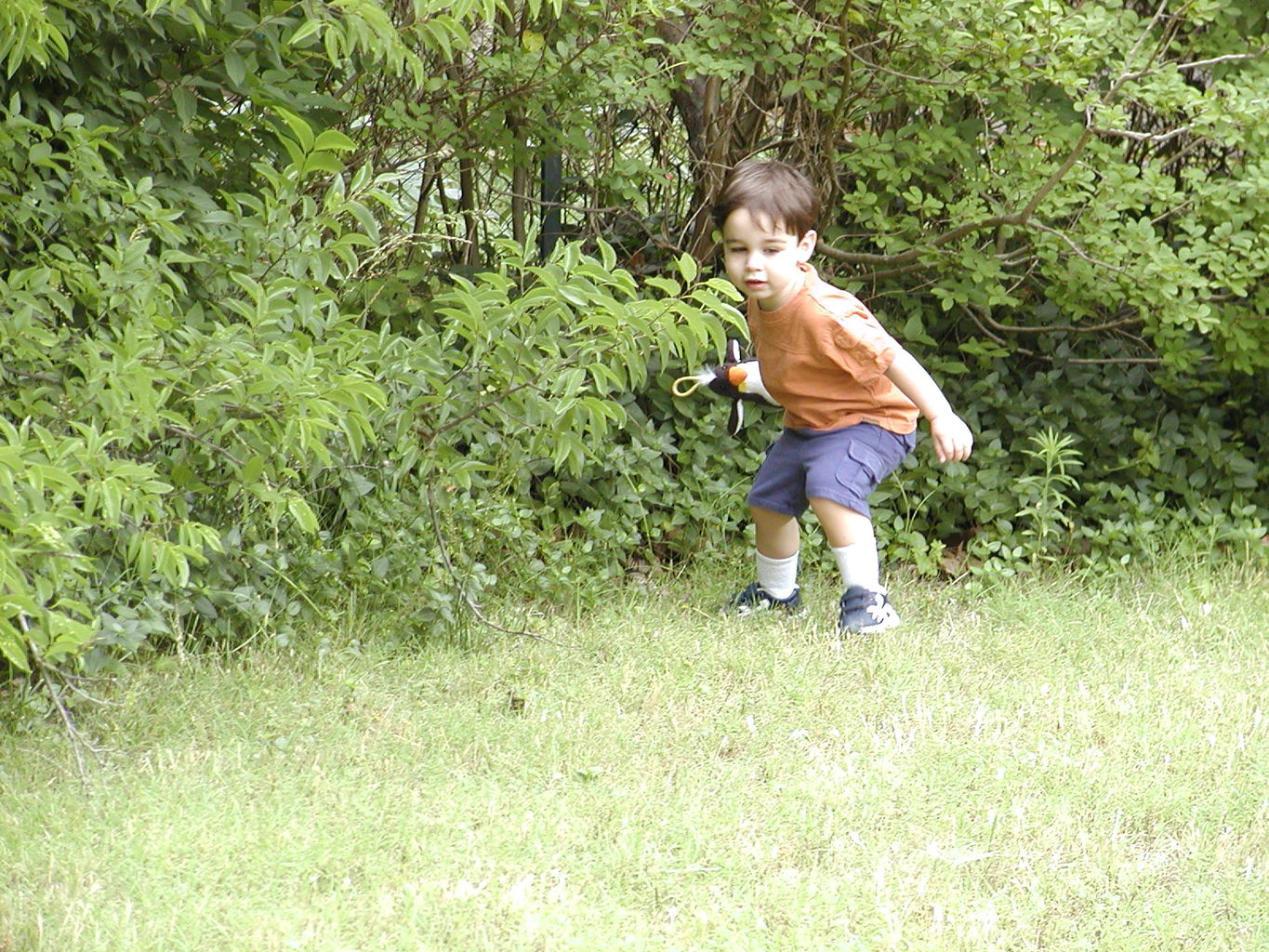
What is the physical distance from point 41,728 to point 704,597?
2.06 metres

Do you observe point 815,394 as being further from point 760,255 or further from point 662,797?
point 662,797

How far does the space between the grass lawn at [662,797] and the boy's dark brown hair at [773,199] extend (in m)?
1.17

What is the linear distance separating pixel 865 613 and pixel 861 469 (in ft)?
1.38

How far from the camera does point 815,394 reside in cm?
431

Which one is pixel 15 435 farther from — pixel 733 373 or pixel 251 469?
pixel 733 373

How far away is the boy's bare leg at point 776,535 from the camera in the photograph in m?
4.42

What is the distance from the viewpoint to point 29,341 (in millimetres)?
3166

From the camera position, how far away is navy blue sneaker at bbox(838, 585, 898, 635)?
4137 millimetres

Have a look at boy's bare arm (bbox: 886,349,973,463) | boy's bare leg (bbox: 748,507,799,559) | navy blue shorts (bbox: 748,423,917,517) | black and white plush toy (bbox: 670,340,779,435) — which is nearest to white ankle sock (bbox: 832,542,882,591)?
navy blue shorts (bbox: 748,423,917,517)

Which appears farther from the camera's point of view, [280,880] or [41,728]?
[41,728]

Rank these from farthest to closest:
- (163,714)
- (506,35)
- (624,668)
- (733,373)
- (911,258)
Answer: (911,258), (506,35), (733,373), (624,668), (163,714)

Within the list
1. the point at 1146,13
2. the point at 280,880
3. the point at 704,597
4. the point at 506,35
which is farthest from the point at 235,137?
the point at 1146,13

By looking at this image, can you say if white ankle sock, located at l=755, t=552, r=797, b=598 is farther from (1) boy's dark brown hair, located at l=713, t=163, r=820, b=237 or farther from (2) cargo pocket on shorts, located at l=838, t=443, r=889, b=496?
(1) boy's dark brown hair, located at l=713, t=163, r=820, b=237

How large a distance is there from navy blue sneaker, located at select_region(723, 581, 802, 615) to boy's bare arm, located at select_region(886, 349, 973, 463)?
27.2 inches
